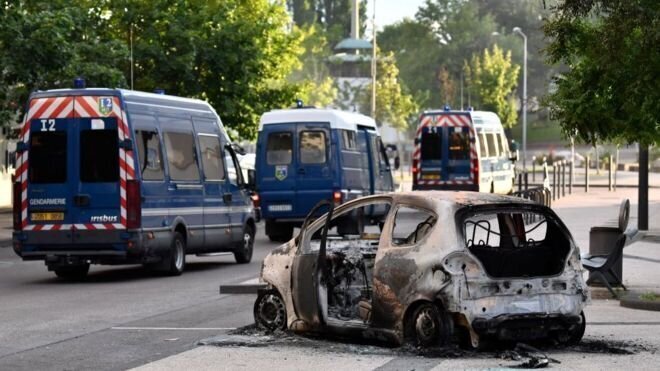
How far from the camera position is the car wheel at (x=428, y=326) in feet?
43.3

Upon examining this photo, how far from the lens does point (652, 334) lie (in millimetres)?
14992

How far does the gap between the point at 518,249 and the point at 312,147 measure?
1741cm

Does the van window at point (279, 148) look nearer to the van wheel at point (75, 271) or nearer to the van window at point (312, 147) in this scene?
the van window at point (312, 147)

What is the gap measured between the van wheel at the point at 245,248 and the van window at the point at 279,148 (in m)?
4.90

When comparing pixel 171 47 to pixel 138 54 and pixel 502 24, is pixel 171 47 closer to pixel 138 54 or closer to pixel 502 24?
pixel 138 54

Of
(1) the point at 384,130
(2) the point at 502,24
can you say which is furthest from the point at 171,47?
(2) the point at 502,24

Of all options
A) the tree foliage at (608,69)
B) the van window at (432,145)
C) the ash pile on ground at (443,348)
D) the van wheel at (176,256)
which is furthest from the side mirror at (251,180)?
the van window at (432,145)

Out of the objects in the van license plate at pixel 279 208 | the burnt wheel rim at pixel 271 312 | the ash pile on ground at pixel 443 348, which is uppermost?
the van license plate at pixel 279 208

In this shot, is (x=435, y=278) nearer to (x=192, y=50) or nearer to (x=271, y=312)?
(x=271, y=312)

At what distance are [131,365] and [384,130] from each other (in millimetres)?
115866

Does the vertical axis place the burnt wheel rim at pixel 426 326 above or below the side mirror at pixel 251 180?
below

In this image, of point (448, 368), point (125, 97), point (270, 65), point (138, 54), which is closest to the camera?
point (448, 368)

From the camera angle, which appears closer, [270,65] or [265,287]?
[265,287]

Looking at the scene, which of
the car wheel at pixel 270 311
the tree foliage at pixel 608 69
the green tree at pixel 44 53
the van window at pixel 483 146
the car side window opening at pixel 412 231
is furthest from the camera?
the van window at pixel 483 146
